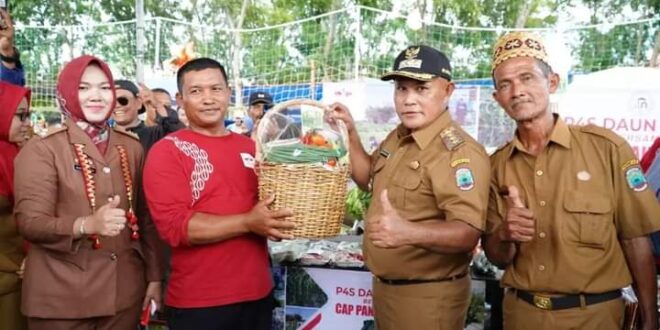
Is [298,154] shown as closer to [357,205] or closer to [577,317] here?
[577,317]

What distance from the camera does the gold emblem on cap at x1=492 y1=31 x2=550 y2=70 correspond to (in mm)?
2375

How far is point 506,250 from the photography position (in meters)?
2.40

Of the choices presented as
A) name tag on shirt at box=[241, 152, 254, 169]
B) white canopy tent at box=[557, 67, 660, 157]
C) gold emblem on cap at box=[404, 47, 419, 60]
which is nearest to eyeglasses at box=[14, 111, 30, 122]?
name tag on shirt at box=[241, 152, 254, 169]

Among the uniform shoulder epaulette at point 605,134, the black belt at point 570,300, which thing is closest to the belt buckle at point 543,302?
the black belt at point 570,300

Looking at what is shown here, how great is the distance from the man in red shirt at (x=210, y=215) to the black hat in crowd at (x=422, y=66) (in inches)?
28.4

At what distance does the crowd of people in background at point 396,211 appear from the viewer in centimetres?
229

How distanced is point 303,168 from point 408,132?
0.56 metres

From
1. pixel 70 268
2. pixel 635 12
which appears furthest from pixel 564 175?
pixel 635 12

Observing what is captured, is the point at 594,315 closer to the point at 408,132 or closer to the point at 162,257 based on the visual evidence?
the point at 408,132

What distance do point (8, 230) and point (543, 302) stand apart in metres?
2.24

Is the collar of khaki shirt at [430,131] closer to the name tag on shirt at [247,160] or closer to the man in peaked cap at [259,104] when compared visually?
the name tag on shirt at [247,160]

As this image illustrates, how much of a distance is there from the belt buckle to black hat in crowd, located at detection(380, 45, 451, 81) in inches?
35.7

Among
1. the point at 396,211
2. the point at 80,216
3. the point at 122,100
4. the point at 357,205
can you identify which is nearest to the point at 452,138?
the point at 396,211

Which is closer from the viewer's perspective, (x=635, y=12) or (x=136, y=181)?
(x=136, y=181)
